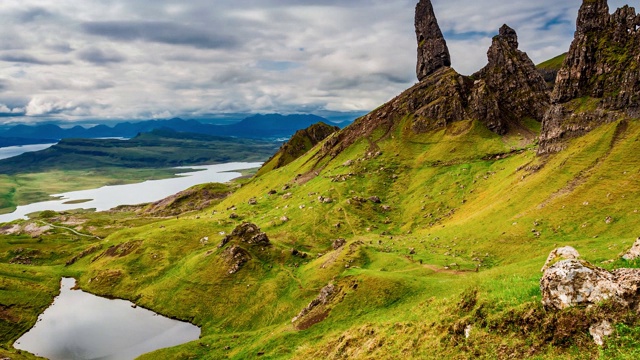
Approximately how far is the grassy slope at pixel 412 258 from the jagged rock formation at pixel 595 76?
7935 millimetres

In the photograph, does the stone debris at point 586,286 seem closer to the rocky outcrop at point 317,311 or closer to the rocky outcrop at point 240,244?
the rocky outcrop at point 317,311

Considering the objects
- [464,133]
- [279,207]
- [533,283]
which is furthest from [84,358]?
[464,133]

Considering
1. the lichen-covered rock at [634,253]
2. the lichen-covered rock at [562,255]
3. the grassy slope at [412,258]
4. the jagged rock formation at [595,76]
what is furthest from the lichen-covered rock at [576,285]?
the jagged rock formation at [595,76]

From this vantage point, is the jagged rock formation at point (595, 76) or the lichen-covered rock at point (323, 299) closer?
the lichen-covered rock at point (323, 299)

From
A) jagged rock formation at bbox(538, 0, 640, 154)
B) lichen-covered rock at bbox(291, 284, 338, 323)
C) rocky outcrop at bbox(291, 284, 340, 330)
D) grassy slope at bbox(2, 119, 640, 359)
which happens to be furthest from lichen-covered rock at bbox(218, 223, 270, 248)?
jagged rock formation at bbox(538, 0, 640, 154)

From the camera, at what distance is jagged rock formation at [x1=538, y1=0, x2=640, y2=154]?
105500mm

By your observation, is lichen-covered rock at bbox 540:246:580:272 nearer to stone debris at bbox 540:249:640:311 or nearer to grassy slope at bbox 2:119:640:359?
grassy slope at bbox 2:119:640:359

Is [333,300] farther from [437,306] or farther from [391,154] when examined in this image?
[391,154]

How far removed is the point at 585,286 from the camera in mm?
23719

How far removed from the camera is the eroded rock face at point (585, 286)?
73.2ft

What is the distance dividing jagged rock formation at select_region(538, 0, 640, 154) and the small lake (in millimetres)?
114953

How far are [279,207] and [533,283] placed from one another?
153 metres

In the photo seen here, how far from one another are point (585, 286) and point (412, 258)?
2494 inches

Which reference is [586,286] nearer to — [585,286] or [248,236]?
[585,286]
